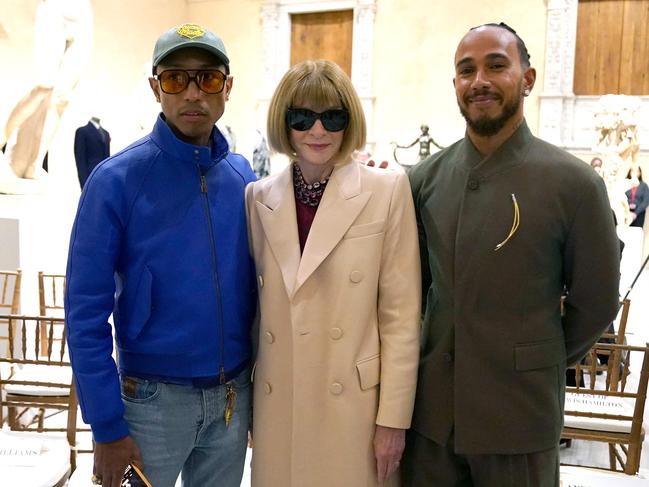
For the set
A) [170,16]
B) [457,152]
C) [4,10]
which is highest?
[170,16]

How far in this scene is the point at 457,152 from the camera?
1614 mm

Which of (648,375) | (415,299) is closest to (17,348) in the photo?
(415,299)

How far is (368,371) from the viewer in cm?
150

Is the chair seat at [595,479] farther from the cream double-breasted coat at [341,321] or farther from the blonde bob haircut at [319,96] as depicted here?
the blonde bob haircut at [319,96]

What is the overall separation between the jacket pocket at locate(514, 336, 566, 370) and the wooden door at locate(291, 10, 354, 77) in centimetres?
1185

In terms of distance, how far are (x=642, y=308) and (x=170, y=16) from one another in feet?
37.1

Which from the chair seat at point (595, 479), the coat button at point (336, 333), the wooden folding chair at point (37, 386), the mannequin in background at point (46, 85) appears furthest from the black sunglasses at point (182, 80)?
the mannequin in background at point (46, 85)

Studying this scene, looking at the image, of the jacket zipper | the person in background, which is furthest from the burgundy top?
the person in background

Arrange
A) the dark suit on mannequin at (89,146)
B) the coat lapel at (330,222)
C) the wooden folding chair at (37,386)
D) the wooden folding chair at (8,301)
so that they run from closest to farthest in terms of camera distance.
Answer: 1. the coat lapel at (330,222)
2. the wooden folding chair at (37,386)
3. the wooden folding chair at (8,301)
4. the dark suit on mannequin at (89,146)

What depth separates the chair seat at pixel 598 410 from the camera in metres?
2.69

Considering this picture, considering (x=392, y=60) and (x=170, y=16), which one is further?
Result: (x=170, y=16)

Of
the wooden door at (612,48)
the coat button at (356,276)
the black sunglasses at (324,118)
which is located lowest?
the coat button at (356,276)

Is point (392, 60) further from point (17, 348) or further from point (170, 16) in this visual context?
point (17, 348)

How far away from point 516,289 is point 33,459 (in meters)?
1.66
